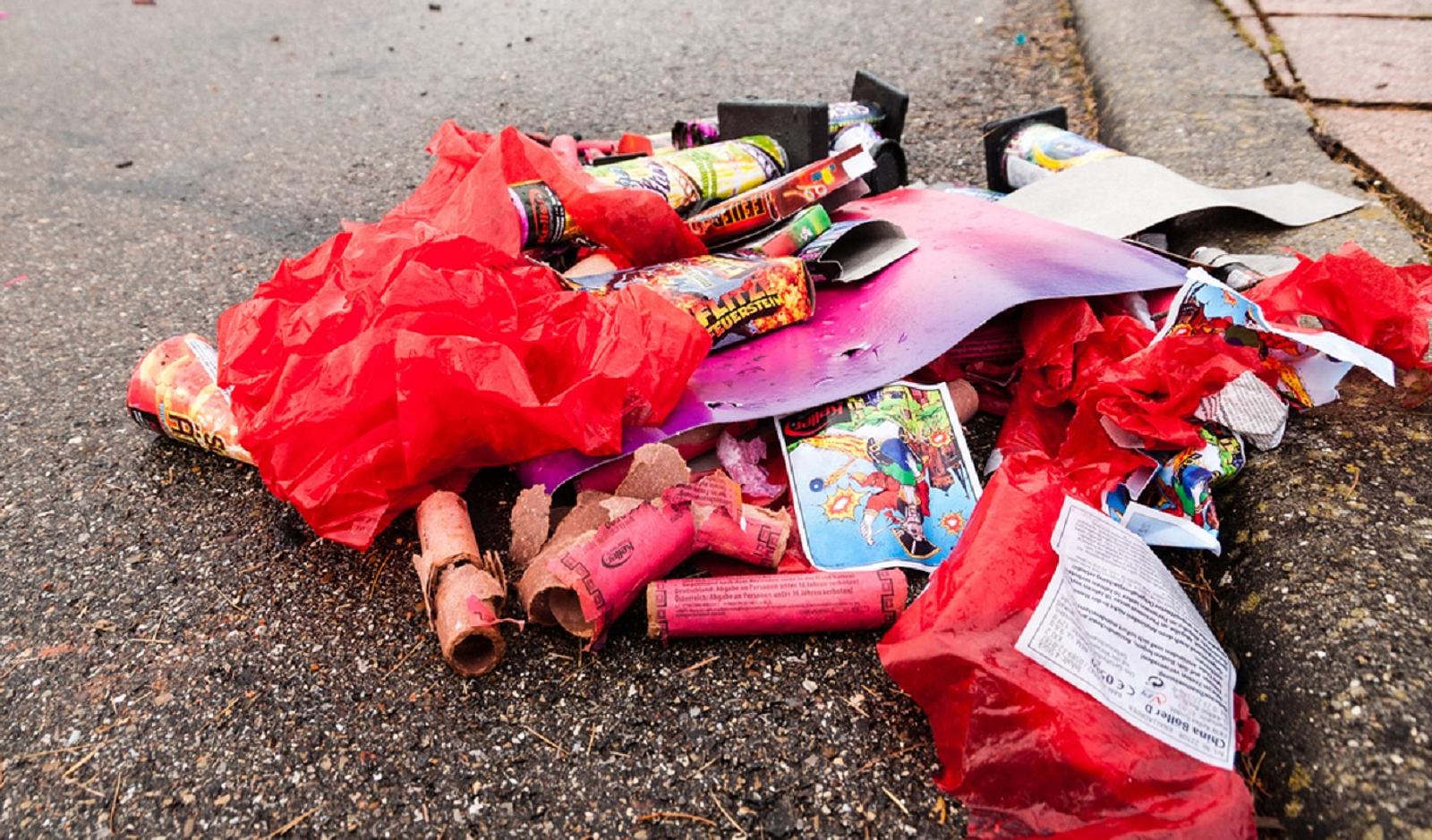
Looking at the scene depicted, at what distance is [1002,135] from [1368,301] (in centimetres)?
122

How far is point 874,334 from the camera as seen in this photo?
1.77 metres

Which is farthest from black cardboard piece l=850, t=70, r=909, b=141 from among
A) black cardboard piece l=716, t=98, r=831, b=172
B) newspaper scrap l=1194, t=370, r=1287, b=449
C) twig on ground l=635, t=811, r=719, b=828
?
twig on ground l=635, t=811, r=719, b=828

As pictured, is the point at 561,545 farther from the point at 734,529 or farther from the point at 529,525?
the point at 734,529

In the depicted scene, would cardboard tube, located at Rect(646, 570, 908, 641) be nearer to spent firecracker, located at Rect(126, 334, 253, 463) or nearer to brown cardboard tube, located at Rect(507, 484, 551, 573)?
brown cardboard tube, located at Rect(507, 484, 551, 573)

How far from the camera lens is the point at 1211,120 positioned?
267cm

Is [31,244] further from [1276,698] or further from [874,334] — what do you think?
[1276,698]

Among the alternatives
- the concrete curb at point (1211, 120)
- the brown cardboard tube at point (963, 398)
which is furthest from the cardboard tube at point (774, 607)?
the concrete curb at point (1211, 120)

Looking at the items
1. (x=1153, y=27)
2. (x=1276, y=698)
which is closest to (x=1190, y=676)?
(x=1276, y=698)

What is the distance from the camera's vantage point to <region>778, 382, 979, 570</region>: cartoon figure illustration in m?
A: 1.49

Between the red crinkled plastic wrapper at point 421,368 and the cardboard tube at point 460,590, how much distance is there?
0.38ft

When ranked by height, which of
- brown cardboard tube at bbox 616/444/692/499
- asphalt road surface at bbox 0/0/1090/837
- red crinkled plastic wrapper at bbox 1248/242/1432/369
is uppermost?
red crinkled plastic wrapper at bbox 1248/242/1432/369

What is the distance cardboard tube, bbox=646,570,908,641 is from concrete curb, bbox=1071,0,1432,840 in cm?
51

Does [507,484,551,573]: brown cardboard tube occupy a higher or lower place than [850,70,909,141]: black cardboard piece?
lower

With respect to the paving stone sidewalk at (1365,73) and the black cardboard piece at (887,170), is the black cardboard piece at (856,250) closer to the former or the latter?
the black cardboard piece at (887,170)
